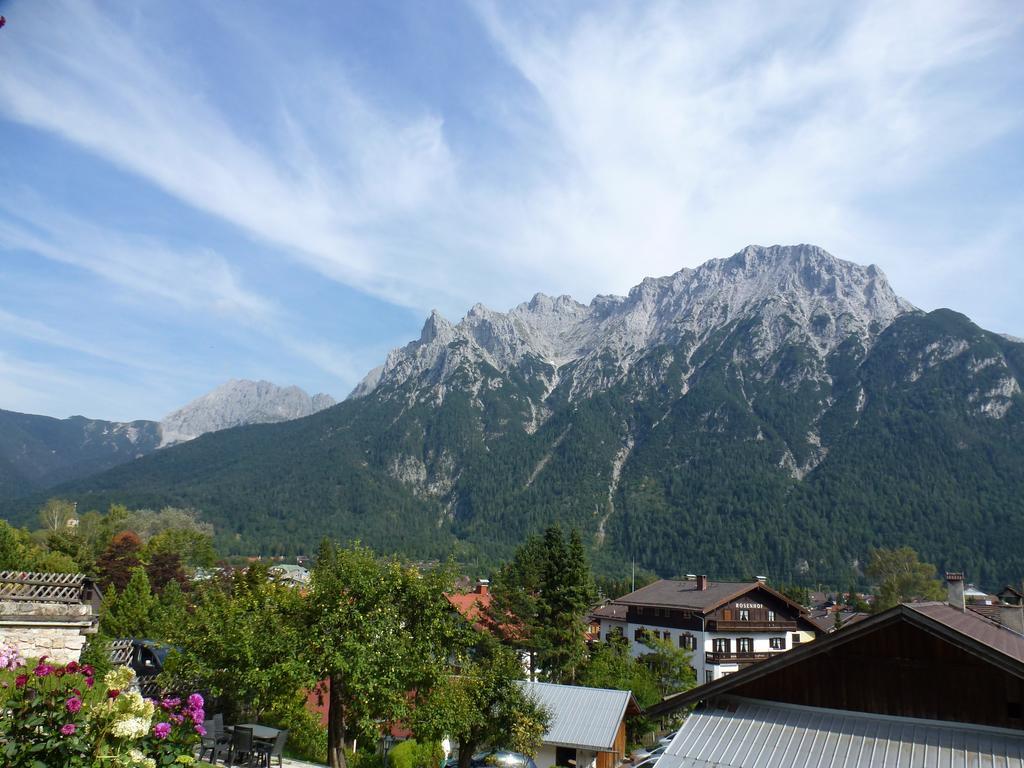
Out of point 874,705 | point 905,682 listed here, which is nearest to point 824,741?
point 874,705

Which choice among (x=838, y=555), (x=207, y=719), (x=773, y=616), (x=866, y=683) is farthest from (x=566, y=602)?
(x=838, y=555)

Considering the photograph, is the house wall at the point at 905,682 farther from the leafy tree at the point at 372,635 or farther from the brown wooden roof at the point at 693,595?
the brown wooden roof at the point at 693,595

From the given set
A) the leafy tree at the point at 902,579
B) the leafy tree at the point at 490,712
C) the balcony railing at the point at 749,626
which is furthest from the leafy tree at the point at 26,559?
the leafy tree at the point at 902,579

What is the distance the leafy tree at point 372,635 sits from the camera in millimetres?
18328


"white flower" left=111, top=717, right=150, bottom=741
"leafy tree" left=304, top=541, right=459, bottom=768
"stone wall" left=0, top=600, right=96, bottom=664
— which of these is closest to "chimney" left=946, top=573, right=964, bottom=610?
"leafy tree" left=304, top=541, right=459, bottom=768

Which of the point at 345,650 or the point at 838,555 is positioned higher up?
the point at 838,555

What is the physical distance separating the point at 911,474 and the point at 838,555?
3367 centimetres

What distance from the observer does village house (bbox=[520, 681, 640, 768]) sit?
2889cm

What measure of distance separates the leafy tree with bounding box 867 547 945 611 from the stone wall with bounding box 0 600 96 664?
97.5 meters

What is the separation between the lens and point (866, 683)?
1069 cm

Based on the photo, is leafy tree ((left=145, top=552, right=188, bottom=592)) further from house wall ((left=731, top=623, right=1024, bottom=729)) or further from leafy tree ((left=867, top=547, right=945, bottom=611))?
leafy tree ((left=867, top=547, right=945, bottom=611))

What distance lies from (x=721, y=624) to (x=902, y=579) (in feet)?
222

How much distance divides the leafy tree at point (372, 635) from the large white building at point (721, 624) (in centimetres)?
3737

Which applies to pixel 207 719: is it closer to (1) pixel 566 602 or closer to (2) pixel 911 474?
(1) pixel 566 602
